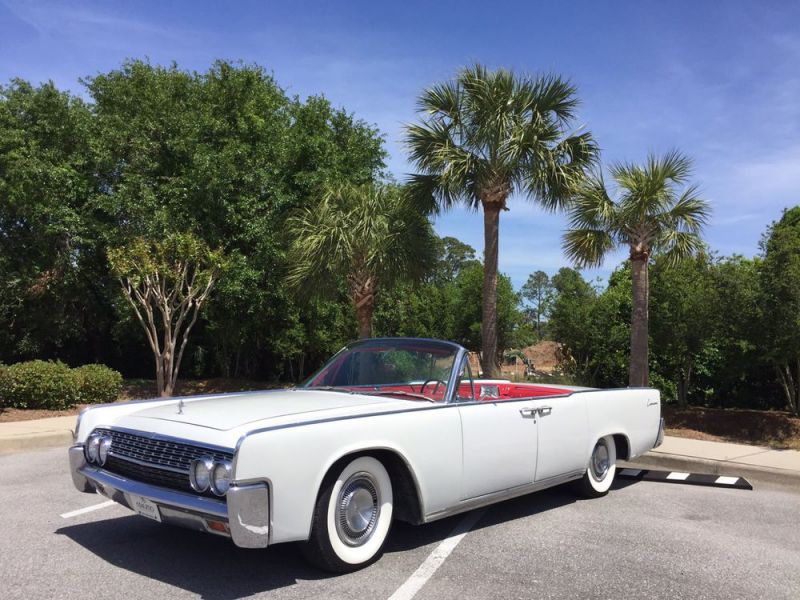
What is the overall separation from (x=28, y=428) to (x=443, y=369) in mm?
7696

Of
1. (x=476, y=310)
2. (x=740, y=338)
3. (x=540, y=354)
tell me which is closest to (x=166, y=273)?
(x=740, y=338)

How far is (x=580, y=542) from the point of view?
5148mm

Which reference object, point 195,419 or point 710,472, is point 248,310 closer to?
point 710,472

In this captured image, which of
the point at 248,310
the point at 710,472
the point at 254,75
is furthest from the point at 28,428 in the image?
the point at 254,75

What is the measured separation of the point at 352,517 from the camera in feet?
14.2

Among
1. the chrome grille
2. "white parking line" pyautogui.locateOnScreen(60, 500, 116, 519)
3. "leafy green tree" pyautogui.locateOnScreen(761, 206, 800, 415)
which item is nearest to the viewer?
the chrome grille

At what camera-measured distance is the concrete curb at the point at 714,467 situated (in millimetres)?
7867

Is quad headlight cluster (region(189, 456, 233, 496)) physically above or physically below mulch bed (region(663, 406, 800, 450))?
above

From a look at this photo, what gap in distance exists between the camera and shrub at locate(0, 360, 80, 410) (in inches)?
473

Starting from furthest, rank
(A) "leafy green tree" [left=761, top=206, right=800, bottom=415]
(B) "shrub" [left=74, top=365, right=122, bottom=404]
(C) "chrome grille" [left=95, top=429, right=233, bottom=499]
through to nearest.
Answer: (B) "shrub" [left=74, top=365, right=122, bottom=404], (A) "leafy green tree" [left=761, top=206, right=800, bottom=415], (C) "chrome grille" [left=95, top=429, right=233, bottom=499]

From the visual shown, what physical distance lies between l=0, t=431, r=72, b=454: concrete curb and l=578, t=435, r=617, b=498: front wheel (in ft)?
23.9

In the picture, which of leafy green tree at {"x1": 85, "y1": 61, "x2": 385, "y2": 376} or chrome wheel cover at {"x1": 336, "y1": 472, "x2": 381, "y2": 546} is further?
leafy green tree at {"x1": 85, "y1": 61, "x2": 385, "y2": 376}

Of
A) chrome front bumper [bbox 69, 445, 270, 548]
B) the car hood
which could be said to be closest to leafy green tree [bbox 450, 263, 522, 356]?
the car hood

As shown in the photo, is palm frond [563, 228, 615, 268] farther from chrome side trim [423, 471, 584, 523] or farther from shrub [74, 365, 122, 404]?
shrub [74, 365, 122, 404]
